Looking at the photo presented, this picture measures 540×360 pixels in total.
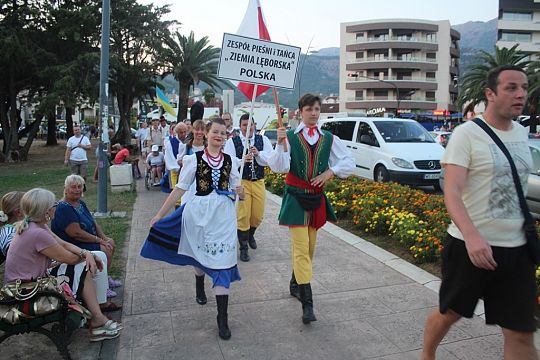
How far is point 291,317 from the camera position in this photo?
4.30 meters

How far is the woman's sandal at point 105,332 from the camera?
153 inches

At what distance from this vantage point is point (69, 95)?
2344cm

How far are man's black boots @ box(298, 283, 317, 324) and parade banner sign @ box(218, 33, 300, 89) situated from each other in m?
1.96

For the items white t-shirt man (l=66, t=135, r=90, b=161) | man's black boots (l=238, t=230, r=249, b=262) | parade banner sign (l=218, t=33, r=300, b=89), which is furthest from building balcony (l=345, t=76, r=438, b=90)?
parade banner sign (l=218, t=33, r=300, b=89)

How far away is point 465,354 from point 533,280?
1.12 meters

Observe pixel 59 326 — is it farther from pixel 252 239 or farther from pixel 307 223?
pixel 252 239

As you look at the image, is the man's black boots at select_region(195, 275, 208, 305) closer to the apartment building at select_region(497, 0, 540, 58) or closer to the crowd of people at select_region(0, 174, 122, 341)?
the crowd of people at select_region(0, 174, 122, 341)

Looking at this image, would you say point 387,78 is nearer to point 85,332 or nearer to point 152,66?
point 152,66

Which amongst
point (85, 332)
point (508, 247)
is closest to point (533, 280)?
point (508, 247)

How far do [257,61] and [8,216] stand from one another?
2.59 meters

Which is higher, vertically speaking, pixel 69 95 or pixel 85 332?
pixel 69 95

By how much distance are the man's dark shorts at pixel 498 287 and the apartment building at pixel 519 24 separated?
3119 inches

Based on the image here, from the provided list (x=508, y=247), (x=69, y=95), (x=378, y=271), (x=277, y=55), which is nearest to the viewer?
(x=508, y=247)

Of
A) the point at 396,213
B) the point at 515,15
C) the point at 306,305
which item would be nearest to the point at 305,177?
the point at 306,305
